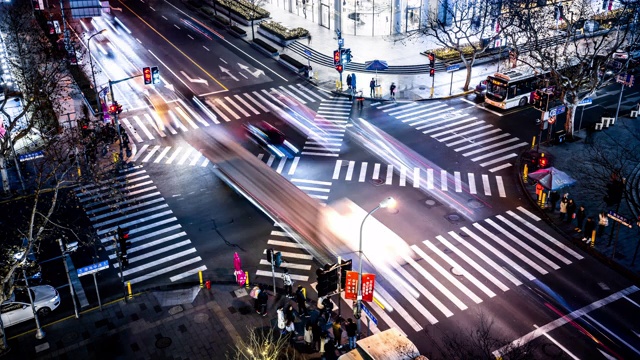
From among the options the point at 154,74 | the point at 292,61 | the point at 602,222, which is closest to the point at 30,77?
the point at 154,74

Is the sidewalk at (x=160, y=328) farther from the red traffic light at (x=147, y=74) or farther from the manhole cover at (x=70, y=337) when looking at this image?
the red traffic light at (x=147, y=74)

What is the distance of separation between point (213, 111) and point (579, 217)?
107 feet

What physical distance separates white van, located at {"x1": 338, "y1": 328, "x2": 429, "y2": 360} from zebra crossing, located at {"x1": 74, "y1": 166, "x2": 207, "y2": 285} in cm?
1285

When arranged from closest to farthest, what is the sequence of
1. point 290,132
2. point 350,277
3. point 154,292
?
point 350,277 → point 154,292 → point 290,132

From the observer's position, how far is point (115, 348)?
3003cm

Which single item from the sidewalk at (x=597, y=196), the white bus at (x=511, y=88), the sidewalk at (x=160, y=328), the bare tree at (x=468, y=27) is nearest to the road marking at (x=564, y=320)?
the sidewalk at (x=597, y=196)

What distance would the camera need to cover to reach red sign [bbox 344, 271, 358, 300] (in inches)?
1099

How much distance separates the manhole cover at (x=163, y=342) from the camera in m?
Result: 30.1

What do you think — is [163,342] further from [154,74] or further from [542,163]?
[542,163]

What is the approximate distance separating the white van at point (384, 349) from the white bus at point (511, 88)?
34.3 metres

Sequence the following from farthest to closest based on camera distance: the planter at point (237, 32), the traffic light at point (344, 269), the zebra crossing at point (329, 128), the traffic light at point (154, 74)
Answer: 1. the planter at point (237, 32)
2. the traffic light at point (154, 74)
3. the zebra crossing at point (329, 128)
4. the traffic light at point (344, 269)

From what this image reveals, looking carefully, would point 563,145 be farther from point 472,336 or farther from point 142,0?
point 142,0

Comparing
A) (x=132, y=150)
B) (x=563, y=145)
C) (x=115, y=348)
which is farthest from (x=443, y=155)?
(x=115, y=348)

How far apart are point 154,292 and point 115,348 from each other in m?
4.55
